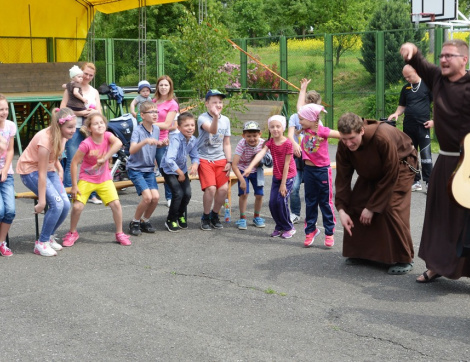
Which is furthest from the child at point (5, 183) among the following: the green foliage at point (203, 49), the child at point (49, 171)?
the green foliage at point (203, 49)

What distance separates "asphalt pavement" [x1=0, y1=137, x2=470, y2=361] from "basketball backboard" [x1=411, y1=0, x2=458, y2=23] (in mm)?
12017

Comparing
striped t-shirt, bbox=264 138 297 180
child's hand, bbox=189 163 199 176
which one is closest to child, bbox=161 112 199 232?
child's hand, bbox=189 163 199 176

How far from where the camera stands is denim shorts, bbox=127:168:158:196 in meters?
8.58

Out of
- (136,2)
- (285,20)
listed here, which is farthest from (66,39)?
(285,20)

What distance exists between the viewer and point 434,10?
1922 centimetres

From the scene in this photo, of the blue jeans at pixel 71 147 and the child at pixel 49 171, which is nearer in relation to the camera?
the child at pixel 49 171

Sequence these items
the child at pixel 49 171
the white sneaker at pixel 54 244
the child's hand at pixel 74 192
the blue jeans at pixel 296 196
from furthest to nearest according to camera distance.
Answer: the blue jeans at pixel 296 196
the child's hand at pixel 74 192
the white sneaker at pixel 54 244
the child at pixel 49 171

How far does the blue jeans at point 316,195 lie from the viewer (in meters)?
7.95

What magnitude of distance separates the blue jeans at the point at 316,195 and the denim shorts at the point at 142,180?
1.83 metres

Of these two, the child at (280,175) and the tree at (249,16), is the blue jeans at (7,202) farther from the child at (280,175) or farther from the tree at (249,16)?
the tree at (249,16)

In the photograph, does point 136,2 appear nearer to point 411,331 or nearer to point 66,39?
point 66,39

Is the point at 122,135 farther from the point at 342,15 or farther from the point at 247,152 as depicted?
the point at 342,15

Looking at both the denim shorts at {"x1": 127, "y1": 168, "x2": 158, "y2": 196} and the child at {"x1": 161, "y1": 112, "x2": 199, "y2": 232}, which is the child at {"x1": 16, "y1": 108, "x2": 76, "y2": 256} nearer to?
the denim shorts at {"x1": 127, "y1": 168, "x2": 158, "y2": 196}

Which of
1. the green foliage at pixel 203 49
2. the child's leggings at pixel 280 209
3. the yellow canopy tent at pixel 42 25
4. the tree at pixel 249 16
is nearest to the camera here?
the child's leggings at pixel 280 209
